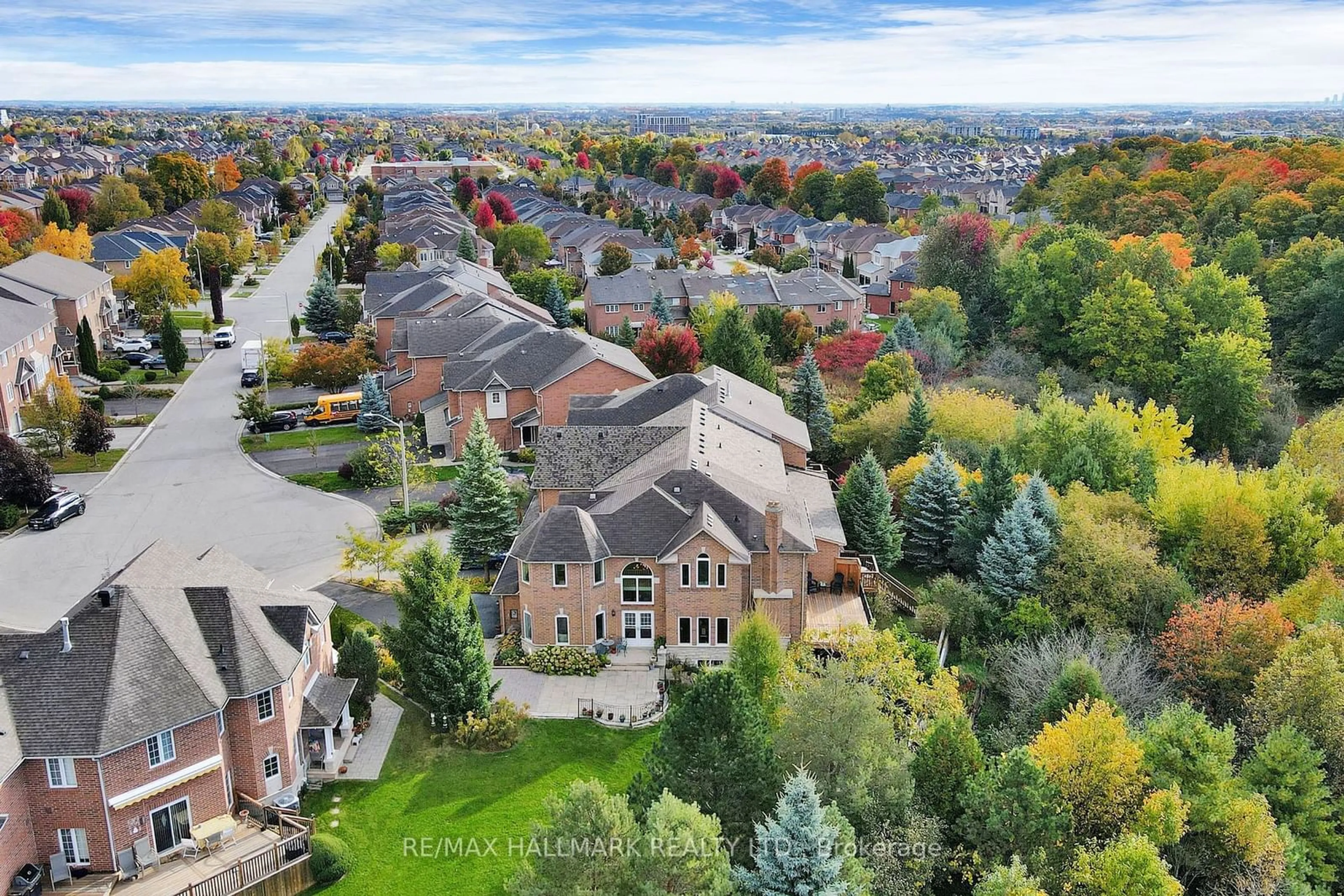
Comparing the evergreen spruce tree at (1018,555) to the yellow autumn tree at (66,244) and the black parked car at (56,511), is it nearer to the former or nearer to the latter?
the black parked car at (56,511)

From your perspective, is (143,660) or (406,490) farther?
(406,490)

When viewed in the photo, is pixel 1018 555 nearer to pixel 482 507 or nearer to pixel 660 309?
pixel 482 507

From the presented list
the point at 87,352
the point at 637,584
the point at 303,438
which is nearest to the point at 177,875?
the point at 637,584

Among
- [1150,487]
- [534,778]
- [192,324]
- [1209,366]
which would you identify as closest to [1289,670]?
[1150,487]

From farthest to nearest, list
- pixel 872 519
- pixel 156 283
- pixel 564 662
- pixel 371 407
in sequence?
pixel 156 283
pixel 371 407
pixel 872 519
pixel 564 662

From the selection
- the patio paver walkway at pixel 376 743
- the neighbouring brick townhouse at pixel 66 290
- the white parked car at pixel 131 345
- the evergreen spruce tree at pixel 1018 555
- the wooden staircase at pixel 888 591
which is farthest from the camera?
the white parked car at pixel 131 345

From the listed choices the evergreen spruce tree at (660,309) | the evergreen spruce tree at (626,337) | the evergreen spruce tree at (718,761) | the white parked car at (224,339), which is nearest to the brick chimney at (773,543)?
the evergreen spruce tree at (718,761)
